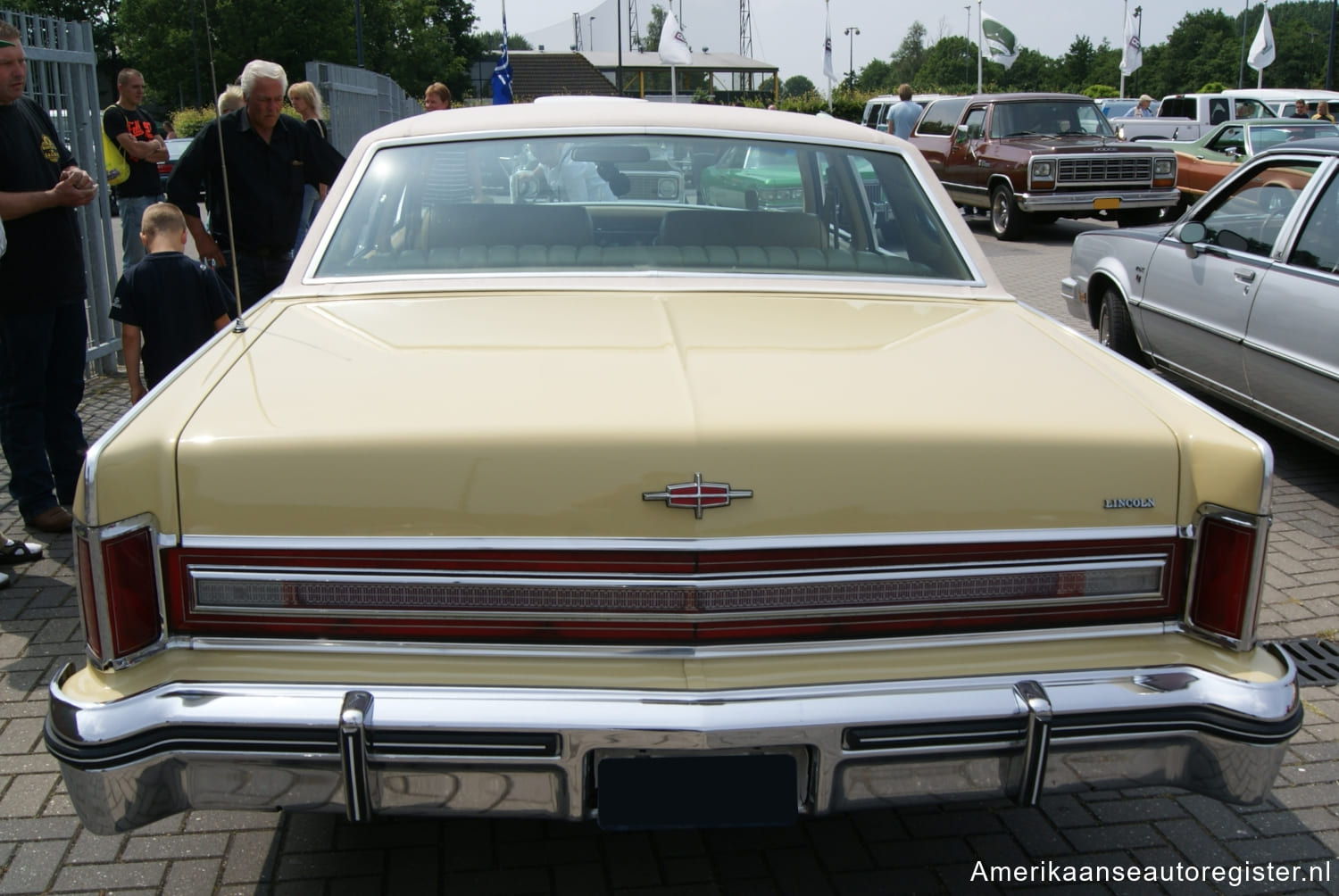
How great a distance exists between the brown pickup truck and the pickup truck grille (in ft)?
0.04

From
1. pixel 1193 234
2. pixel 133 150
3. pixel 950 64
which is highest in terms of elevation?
pixel 950 64

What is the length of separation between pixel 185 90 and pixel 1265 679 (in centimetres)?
5859

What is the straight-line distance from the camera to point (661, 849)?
2.96 m

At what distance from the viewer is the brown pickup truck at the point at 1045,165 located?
608 inches

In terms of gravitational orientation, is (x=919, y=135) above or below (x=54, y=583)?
above

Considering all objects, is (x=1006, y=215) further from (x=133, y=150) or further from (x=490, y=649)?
(x=490, y=649)

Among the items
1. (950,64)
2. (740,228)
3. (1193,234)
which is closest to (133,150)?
(740,228)

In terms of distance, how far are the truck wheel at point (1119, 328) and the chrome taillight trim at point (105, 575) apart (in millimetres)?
6317

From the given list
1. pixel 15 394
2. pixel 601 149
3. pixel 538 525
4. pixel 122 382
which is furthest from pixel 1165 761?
pixel 122 382

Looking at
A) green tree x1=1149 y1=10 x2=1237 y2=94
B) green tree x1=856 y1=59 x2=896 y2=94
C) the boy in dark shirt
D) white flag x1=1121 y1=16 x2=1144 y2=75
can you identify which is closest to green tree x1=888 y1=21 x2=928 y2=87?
green tree x1=856 y1=59 x2=896 y2=94

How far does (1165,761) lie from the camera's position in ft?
7.53

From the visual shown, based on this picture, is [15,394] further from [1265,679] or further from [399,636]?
[1265,679]

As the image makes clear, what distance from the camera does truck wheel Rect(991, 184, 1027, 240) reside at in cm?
1588

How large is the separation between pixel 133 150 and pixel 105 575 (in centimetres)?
759
